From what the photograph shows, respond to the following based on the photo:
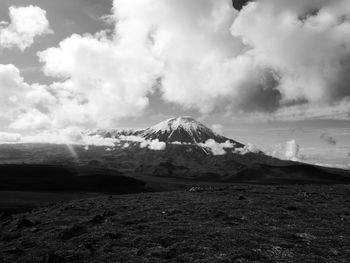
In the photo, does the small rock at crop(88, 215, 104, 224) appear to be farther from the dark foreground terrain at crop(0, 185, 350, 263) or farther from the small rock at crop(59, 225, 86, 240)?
the small rock at crop(59, 225, 86, 240)

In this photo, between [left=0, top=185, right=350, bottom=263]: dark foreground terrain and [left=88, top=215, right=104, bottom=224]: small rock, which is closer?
[left=0, top=185, right=350, bottom=263]: dark foreground terrain

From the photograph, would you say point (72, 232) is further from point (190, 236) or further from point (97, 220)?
point (190, 236)

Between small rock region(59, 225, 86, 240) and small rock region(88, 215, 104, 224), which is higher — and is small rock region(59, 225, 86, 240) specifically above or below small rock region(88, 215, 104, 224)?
below

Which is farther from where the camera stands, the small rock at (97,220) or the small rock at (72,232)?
the small rock at (97,220)

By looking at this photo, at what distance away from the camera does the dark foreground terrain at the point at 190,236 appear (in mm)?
22375

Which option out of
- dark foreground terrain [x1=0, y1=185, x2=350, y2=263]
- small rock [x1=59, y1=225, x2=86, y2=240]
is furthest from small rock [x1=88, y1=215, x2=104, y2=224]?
small rock [x1=59, y1=225, x2=86, y2=240]

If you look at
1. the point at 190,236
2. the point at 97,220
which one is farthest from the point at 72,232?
the point at 190,236

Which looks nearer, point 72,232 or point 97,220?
point 72,232

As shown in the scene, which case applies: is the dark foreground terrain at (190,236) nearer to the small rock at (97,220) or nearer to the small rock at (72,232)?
the small rock at (72,232)

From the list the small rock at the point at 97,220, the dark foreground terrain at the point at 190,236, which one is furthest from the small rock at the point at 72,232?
the small rock at the point at 97,220

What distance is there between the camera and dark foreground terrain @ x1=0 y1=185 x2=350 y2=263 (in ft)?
73.4

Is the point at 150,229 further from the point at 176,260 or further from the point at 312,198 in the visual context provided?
the point at 312,198

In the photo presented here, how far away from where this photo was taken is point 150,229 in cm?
3030

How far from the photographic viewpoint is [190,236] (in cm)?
2689
